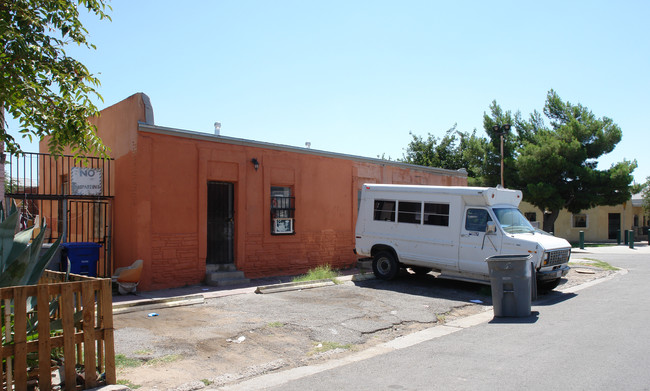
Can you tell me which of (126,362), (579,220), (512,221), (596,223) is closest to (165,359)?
(126,362)

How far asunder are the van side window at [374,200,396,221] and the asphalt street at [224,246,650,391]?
4.40 meters

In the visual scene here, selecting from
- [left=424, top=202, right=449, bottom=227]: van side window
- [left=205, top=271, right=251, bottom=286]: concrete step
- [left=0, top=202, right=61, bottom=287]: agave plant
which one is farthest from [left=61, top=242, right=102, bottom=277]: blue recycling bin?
[left=424, top=202, right=449, bottom=227]: van side window

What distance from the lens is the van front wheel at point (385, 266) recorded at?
12.5 metres

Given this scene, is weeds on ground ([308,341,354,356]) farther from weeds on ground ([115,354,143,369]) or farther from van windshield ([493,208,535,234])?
van windshield ([493,208,535,234])

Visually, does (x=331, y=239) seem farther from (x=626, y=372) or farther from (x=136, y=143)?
(x=626, y=372)

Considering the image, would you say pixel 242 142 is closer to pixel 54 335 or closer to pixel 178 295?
pixel 178 295

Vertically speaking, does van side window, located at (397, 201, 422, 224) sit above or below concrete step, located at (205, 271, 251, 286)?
above

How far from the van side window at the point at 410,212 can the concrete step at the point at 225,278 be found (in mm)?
4064

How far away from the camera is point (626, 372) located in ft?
17.4

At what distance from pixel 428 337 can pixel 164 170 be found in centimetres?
684

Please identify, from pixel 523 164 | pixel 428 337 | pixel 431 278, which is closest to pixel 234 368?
pixel 428 337

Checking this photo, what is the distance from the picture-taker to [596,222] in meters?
35.3

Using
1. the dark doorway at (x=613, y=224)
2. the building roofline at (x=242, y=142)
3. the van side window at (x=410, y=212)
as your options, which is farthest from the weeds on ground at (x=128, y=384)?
Result: the dark doorway at (x=613, y=224)

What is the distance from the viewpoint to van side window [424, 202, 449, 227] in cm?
1188
